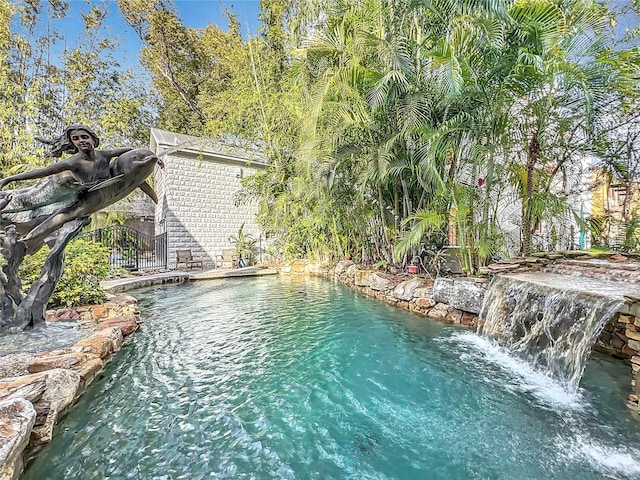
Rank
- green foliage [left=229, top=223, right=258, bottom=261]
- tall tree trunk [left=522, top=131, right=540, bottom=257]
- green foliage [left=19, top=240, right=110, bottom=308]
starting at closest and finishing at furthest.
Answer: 1. tall tree trunk [left=522, top=131, right=540, bottom=257]
2. green foliage [left=19, top=240, right=110, bottom=308]
3. green foliage [left=229, top=223, right=258, bottom=261]

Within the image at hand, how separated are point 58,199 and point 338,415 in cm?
359

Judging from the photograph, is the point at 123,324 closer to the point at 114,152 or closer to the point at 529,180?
the point at 114,152

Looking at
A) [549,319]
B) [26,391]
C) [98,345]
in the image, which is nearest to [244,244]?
[98,345]

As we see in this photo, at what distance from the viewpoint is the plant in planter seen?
11773 mm

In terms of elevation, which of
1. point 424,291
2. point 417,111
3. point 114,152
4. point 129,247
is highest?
point 417,111

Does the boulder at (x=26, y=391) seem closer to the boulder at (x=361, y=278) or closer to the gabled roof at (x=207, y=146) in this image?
the boulder at (x=361, y=278)

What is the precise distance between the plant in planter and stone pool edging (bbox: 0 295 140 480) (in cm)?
747

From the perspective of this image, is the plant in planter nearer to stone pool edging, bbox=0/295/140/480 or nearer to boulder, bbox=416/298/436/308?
stone pool edging, bbox=0/295/140/480

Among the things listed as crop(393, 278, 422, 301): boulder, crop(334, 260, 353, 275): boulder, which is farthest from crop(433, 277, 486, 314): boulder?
crop(334, 260, 353, 275): boulder

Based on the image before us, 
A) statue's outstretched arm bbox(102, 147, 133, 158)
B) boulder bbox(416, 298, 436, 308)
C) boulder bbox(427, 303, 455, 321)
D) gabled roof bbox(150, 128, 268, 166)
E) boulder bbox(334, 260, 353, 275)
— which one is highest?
gabled roof bbox(150, 128, 268, 166)

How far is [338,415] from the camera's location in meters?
2.41

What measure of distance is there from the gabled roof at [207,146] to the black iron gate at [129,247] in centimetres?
320

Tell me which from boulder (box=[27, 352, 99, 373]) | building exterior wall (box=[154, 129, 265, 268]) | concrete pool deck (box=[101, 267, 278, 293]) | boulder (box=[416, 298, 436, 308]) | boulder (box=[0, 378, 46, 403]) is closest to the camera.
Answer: boulder (box=[0, 378, 46, 403])

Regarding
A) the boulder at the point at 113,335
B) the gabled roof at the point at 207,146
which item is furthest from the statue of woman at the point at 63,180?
the gabled roof at the point at 207,146
